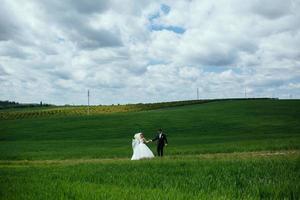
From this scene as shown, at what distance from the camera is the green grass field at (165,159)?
12.6 meters

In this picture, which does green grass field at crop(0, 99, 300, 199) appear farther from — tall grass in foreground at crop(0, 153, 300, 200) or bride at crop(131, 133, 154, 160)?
bride at crop(131, 133, 154, 160)

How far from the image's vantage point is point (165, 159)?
2848 cm

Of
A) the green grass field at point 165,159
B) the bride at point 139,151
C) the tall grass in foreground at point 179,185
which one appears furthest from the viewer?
→ the bride at point 139,151

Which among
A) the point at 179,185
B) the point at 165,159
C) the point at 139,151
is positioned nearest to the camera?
the point at 179,185

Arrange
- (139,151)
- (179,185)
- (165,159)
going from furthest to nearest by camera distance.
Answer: (139,151), (165,159), (179,185)

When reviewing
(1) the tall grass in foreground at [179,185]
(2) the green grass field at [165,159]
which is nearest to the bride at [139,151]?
(2) the green grass field at [165,159]

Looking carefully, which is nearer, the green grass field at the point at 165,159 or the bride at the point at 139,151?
the green grass field at the point at 165,159

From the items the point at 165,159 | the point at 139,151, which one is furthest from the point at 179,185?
the point at 139,151

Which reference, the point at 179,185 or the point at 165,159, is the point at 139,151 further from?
the point at 179,185

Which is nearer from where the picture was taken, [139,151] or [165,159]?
[165,159]

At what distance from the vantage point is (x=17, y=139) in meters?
71.9

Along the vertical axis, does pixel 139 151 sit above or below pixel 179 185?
below

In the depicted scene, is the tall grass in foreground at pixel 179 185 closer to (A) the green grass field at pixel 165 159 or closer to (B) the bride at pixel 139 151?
(A) the green grass field at pixel 165 159

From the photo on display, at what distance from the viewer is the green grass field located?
1264 centimetres
